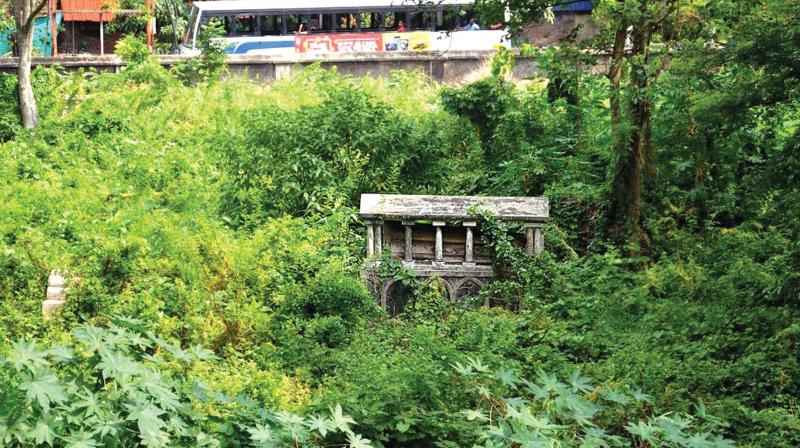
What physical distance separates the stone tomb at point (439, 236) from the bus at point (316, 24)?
54.6 ft

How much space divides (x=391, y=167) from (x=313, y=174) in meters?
0.97

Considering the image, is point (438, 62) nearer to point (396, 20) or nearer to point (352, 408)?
point (396, 20)

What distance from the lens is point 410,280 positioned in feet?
30.4

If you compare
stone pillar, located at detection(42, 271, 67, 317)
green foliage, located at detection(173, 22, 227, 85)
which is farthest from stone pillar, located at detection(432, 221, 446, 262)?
green foliage, located at detection(173, 22, 227, 85)

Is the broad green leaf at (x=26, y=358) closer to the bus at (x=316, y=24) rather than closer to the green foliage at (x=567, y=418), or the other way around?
the green foliage at (x=567, y=418)

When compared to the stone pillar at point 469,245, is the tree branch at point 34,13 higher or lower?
higher

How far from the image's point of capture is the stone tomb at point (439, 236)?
9.45m

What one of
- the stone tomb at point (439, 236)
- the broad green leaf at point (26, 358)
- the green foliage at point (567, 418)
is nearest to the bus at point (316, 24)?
the stone tomb at point (439, 236)

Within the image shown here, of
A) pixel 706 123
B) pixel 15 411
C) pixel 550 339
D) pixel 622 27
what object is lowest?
pixel 550 339

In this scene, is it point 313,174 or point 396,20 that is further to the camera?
point 396,20

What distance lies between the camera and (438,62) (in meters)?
18.6

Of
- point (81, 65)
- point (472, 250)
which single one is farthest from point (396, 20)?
point (472, 250)

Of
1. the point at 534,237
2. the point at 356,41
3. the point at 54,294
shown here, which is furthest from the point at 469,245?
the point at 356,41

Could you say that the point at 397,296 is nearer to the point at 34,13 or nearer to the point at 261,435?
the point at 261,435
